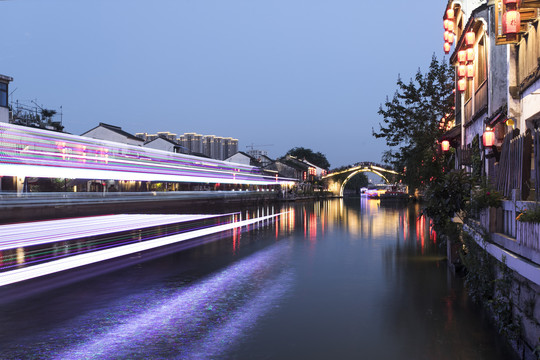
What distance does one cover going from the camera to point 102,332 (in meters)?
5.68

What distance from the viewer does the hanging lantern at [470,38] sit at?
15422 millimetres

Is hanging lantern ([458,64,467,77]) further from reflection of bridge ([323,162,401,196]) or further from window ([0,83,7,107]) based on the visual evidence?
reflection of bridge ([323,162,401,196])

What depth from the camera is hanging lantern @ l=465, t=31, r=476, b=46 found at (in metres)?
15.4

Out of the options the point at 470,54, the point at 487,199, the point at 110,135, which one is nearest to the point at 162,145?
the point at 110,135

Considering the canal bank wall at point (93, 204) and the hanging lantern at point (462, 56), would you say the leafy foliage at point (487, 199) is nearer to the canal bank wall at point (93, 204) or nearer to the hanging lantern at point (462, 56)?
the hanging lantern at point (462, 56)

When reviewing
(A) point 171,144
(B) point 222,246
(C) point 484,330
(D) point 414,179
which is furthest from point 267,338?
(A) point 171,144

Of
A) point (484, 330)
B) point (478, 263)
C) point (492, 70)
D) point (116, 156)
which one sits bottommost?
point (484, 330)

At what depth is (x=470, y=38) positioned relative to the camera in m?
15.5

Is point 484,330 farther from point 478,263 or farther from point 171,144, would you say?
point 171,144

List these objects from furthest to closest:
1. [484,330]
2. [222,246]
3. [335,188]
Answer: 1. [335,188]
2. [222,246]
3. [484,330]

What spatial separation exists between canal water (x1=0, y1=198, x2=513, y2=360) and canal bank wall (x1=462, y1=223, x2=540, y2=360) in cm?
22

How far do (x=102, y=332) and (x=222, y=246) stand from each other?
822 cm

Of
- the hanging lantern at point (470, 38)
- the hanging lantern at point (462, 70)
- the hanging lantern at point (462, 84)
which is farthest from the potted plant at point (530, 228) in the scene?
the hanging lantern at point (462, 84)

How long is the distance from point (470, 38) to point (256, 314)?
1313 centimetres
